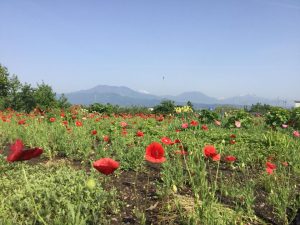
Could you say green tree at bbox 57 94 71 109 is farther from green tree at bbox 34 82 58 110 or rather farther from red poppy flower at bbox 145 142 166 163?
red poppy flower at bbox 145 142 166 163

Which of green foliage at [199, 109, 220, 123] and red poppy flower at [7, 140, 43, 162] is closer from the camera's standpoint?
red poppy flower at [7, 140, 43, 162]

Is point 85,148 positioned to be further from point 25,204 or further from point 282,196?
point 282,196

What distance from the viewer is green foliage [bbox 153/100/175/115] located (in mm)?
21337

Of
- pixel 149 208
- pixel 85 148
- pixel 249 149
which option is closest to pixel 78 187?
pixel 149 208

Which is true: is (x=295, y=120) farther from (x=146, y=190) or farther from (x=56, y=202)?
(x=56, y=202)

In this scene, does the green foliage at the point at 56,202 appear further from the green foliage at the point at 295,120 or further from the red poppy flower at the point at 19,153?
the green foliage at the point at 295,120

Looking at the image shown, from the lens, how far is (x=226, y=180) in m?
5.30

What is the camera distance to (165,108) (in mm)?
21609

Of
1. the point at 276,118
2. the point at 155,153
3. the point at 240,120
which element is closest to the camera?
the point at 155,153

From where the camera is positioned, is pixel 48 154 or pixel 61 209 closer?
pixel 61 209

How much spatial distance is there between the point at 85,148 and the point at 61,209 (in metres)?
3.37

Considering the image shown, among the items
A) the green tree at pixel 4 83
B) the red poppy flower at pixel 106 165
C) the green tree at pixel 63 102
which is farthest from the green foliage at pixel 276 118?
the green tree at pixel 4 83

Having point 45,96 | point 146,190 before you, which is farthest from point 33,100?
point 146,190

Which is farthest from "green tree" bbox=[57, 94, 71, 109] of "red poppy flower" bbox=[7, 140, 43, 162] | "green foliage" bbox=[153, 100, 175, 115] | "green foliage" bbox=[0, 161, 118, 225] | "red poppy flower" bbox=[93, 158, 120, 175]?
"red poppy flower" bbox=[7, 140, 43, 162]
